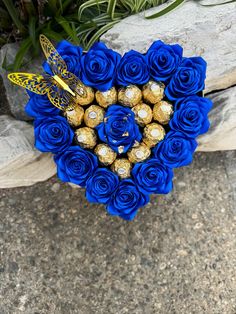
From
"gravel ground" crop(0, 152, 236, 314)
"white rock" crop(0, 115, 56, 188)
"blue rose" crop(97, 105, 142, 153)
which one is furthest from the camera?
"gravel ground" crop(0, 152, 236, 314)

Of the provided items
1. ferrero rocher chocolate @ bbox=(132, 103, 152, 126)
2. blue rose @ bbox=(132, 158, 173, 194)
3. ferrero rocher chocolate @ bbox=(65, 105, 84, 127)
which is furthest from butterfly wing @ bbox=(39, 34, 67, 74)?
blue rose @ bbox=(132, 158, 173, 194)

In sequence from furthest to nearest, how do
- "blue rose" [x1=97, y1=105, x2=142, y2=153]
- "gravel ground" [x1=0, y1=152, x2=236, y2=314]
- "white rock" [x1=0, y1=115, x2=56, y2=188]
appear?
"gravel ground" [x1=0, y1=152, x2=236, y2=314]
"white rock" [x1=0, y1=115, x2=56, y2=188]
"blue rose" [x1=97, y1=105, x2=142, y2=153]

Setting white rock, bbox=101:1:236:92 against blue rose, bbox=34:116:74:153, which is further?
white rock, bbox=101:1:236:92

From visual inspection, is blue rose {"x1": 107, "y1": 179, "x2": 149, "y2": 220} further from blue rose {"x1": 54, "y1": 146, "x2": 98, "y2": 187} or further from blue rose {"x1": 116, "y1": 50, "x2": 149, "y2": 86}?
blue rose {"x1": 116, "y1": 50, "x2": 149, "y2": 86}

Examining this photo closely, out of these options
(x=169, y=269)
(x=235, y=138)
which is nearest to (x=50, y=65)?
(x=235, y=138)

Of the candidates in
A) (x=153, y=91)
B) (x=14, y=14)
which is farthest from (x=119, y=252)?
(x=14, y=14)

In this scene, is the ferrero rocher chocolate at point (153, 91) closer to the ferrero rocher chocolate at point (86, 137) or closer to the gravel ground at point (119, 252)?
the ferrero rocher chocolate at point (86, 137)
